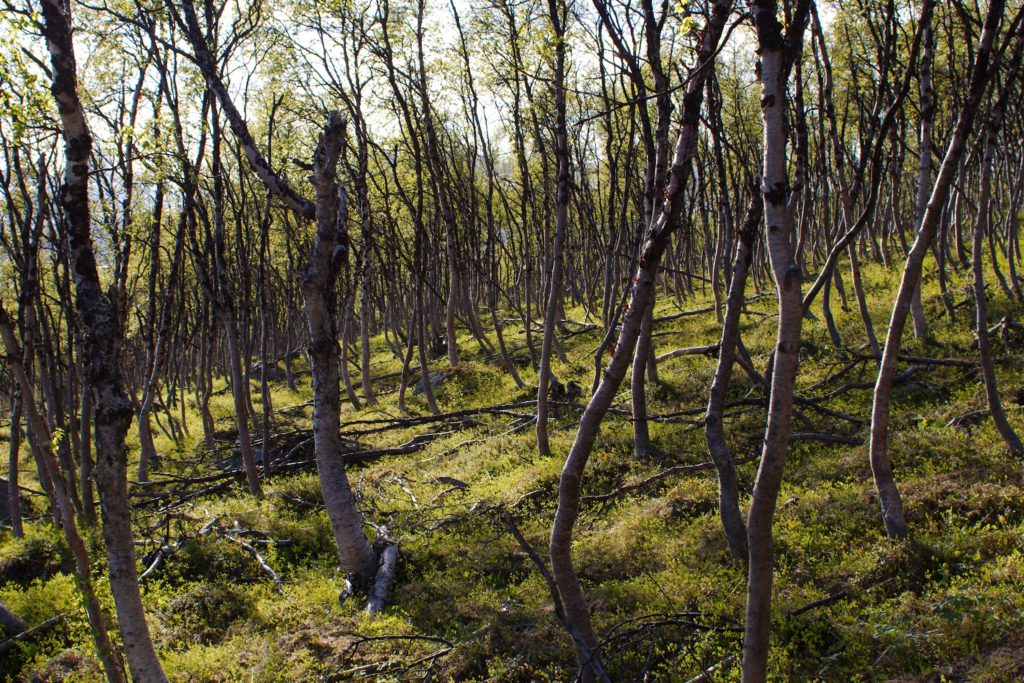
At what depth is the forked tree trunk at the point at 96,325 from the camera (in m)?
4.48

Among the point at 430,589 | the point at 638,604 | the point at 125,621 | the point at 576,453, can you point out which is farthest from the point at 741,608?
the point at 125,621

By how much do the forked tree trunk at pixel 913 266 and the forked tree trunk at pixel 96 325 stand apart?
225 inches

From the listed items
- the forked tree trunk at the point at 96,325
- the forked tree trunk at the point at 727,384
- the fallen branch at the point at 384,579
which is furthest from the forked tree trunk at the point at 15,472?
the forked tree trunk at the point at 727,384

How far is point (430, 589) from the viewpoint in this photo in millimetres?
7164

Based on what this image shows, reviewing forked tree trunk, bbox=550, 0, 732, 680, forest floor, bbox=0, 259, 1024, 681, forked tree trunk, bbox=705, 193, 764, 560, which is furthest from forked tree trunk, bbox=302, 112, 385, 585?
forked tree trunk, bbox=705, 193, 764, 560

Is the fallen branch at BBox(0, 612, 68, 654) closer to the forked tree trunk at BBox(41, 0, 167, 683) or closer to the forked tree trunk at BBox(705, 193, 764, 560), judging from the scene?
the forked tree trunk at BBox(41, 0, 167, 683)

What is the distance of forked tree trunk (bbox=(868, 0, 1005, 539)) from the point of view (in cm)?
535

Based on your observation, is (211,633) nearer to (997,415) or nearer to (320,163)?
(320,163)

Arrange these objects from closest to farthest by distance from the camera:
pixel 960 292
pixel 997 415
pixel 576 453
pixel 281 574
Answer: pixel 576 453 < pixel 997 415 < pixel 281 574 < pixel 960 292

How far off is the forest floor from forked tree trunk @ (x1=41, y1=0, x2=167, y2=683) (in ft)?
6.51

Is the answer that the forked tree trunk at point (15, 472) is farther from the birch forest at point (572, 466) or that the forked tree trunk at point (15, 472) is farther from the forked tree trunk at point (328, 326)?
the forked tree trunk at point (328, 326)

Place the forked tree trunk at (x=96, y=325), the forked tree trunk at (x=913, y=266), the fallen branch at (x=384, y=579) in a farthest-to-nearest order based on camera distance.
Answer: the fallen branch at (x=384, y=579) → the forked tree trunk at (x=913, y=266) → the forked tree trunk at (x=96, y=325)

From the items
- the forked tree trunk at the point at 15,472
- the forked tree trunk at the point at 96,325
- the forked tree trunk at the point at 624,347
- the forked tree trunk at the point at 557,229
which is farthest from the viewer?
the forked tree trunk at the point at 15,472

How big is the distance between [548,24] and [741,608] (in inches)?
343
